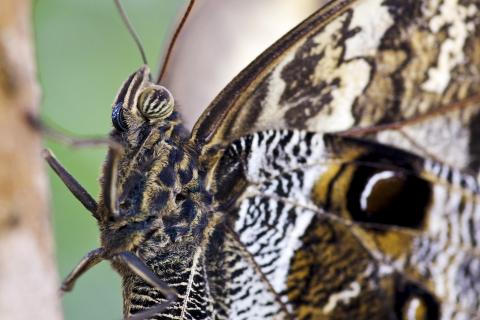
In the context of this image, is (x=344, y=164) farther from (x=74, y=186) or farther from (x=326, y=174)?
(x=74, y=186)

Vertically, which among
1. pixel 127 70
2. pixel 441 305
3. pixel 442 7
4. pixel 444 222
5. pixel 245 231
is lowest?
pixel 441 305

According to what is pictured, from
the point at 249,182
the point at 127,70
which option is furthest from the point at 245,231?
the point at 127,70

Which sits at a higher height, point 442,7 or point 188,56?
point 188,56

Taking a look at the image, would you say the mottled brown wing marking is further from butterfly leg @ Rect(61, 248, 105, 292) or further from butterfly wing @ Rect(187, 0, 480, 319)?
butterfly leg @ Rect(61, 248, 105, 292)

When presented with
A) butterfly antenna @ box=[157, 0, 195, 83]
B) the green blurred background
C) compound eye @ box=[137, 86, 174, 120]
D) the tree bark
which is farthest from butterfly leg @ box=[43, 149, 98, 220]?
the green blurred background

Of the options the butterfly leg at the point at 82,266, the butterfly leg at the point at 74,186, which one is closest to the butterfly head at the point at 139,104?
the butterfly leg at the point at 74,186

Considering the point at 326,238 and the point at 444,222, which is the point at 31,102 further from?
the point at 444,222

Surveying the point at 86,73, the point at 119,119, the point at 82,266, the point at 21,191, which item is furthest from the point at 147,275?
the point at 86,73
